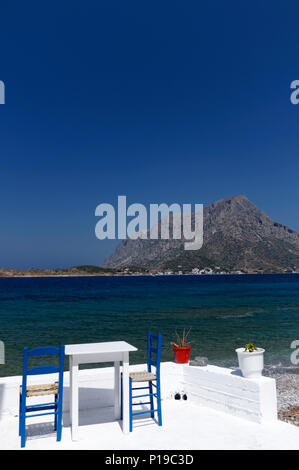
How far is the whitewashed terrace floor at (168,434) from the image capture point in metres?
3.94

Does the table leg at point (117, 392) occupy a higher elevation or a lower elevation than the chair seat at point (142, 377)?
lower

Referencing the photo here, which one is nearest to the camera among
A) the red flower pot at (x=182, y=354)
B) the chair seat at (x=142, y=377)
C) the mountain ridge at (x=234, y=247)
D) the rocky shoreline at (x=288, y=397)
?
the chair seat at (x=142, y=377)

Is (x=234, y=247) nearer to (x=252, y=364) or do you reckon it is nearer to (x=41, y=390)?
(x=252, y=364)

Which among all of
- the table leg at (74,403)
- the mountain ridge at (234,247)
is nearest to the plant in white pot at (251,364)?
the table leg at (74,403)

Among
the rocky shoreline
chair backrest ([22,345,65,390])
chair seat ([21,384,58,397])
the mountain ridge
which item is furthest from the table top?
the mountain ridge

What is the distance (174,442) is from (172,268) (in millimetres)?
140149

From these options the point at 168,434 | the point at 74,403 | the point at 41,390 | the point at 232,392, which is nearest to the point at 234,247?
the point at 232,392

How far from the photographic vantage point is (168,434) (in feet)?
13.9

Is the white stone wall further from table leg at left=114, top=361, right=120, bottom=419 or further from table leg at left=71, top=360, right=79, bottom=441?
table leg at left=71, top=360, right=79, bottom=441

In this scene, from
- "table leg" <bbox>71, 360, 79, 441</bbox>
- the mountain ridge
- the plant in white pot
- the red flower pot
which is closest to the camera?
"table leg" <bbox>71, 360, 79, 441</bbox>

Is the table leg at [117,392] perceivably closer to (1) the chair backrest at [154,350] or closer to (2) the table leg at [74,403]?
(1) the chair backrest at [154,350]

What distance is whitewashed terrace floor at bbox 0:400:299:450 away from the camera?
3.94 meters
